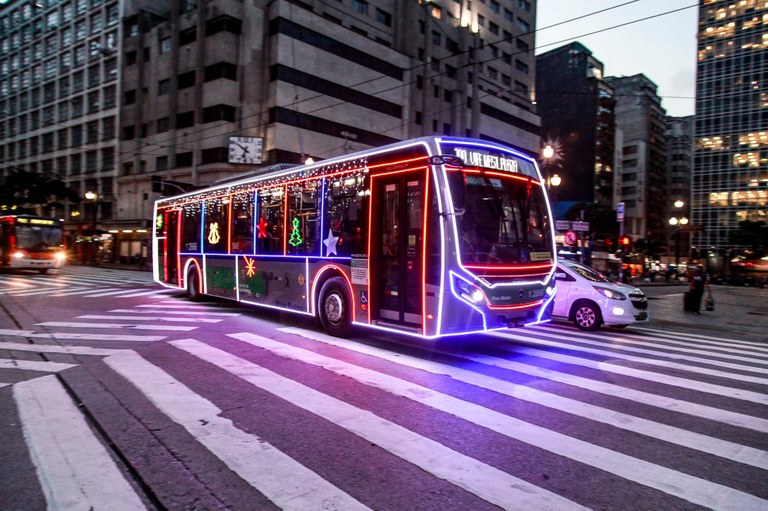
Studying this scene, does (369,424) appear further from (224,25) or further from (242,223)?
(224,25)

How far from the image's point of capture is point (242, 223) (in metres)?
11.6

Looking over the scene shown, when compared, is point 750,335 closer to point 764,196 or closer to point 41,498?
point 41,498

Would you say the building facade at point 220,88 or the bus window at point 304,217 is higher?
the building facade at point 220,88

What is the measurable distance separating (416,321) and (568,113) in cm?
10131

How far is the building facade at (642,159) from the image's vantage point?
105m

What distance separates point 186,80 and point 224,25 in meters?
6.42

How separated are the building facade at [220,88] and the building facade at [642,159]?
50.8 m

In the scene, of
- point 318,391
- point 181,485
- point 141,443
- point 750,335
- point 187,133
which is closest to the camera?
point 181,485

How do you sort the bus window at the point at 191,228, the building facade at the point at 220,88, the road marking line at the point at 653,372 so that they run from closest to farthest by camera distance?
the road marking line at the point at 653,372
the bus window at the point at 191,228
the building facade at the point at 220,88

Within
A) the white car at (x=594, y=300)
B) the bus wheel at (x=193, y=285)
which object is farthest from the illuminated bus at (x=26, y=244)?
the white car at (x=594, y=300)

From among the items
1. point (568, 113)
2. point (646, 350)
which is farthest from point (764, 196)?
point (646, 350)

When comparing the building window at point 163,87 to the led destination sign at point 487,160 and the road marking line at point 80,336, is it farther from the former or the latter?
the led destination sign at point 487,160

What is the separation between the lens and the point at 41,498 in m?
3.06

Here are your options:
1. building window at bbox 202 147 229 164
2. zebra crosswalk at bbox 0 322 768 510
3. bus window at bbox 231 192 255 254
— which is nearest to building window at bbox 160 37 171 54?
building window at bbox 202 147 229 164
